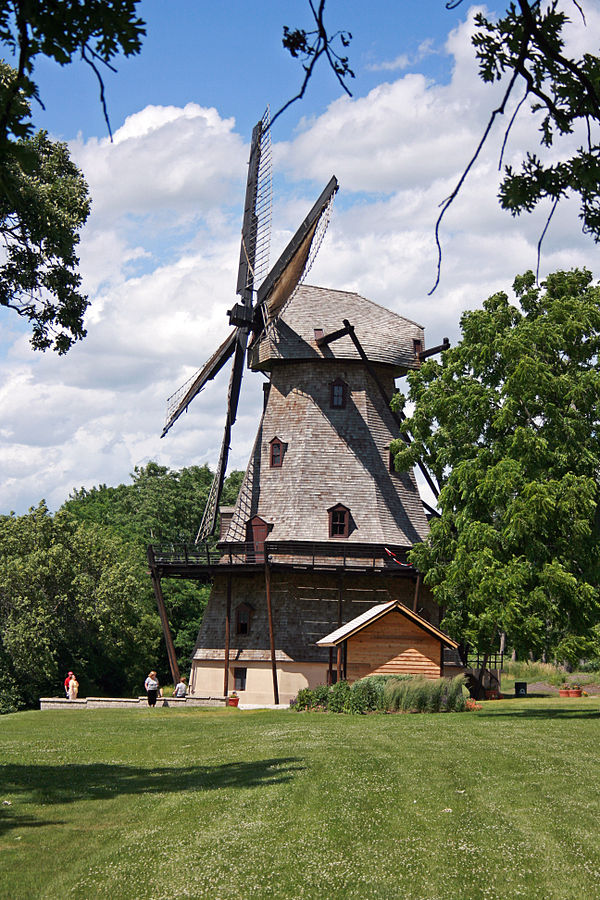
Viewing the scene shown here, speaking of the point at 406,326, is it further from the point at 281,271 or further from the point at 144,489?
the point at 144,489

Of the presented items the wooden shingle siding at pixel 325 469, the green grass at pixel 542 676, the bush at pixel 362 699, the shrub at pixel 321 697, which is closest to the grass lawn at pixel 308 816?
the bush at pixel 362 699

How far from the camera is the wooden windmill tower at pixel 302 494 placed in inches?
1622

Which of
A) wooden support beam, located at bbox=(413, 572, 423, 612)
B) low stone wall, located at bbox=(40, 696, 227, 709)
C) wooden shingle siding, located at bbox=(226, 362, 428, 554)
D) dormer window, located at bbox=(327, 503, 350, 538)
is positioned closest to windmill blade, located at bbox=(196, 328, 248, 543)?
wooden shingle siding, located at bbox=(226, 362, 428, 554)

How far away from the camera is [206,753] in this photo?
69.6ft

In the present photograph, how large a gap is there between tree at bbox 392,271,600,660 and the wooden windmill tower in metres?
7.82

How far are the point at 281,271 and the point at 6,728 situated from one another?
76.3 ft

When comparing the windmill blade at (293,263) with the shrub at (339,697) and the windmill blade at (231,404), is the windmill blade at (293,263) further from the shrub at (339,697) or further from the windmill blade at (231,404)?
the shrub at (339,697)

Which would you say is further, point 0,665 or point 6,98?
point 0,665

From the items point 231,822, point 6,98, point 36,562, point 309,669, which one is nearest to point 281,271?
point 309,669

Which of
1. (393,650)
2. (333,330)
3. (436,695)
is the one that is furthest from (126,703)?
(333,330)

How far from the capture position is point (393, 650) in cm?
3453

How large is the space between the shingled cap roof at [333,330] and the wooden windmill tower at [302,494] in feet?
0.19

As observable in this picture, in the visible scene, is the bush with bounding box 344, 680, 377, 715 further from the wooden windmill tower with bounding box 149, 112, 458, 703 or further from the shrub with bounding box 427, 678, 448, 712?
the wooden windmill tower with bounding box 149, 112, 458, 703

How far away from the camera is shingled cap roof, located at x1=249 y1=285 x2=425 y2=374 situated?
44.2 m
